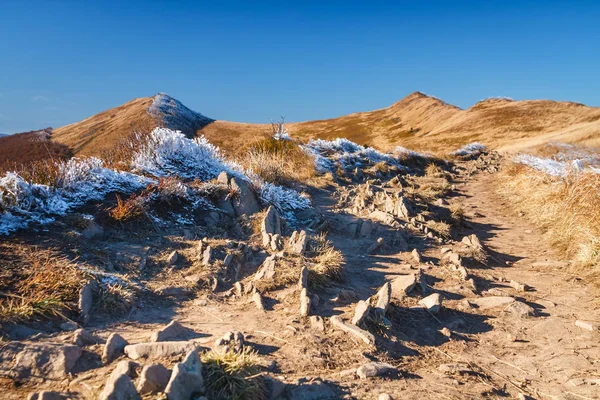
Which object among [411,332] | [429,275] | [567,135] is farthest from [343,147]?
[567,135]

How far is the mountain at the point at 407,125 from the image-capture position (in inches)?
902

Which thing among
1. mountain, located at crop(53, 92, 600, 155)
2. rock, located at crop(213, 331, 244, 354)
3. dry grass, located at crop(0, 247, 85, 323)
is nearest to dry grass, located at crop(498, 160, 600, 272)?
rock, located at crop(213, 331, 244, 354)

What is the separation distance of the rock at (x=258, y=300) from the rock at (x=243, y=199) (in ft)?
7.87

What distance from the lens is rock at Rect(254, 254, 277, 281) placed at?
13.9ft

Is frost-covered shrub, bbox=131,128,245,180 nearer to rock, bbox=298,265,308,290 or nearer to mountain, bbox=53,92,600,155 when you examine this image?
rock, bbox=298,265,308,290

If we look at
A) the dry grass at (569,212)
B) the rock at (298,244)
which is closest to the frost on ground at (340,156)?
the dry grass at (569,212)

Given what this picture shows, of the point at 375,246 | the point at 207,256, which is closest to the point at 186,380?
the point at 207,256

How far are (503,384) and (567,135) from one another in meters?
31.9

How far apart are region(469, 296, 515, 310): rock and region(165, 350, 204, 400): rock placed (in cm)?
320

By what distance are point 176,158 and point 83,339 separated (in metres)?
4.84

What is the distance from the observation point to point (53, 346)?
7.97ft

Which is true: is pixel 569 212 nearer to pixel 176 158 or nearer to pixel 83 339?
pixel 176 158

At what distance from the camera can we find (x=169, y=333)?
2896 millimetres

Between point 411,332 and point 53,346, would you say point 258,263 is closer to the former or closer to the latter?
point 411,332
